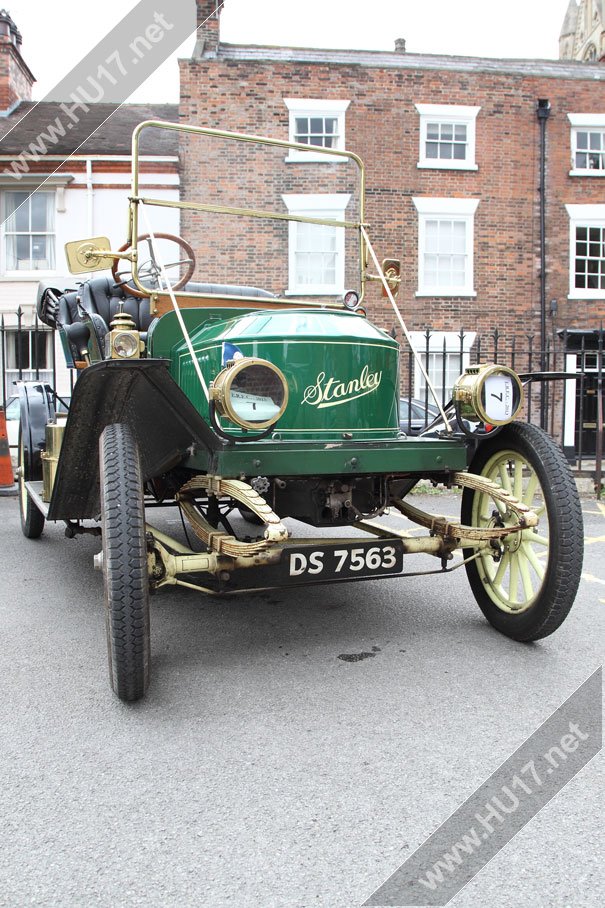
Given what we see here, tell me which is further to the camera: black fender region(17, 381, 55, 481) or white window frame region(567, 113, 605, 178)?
white window frame region(567, 113, 605, 178)

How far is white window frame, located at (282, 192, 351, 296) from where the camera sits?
15.5m

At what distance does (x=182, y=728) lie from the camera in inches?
104

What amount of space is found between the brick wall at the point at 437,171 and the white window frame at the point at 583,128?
0.39 ft

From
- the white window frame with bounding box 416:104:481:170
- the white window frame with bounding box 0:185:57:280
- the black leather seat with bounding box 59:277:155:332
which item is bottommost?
the black leather seat with bounding box 59:277:155:332

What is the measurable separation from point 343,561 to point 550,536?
873 millimetres

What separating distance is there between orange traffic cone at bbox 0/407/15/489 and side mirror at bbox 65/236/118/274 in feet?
16.7

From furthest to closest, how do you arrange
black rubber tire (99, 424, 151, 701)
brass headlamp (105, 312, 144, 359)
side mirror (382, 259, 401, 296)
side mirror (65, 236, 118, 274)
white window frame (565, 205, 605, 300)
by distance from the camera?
white window frame (565, 205, 605, 300) < side mirror (382, 259, 401, 296) < side mirror (65, 236, 118, 274) < brass headlamp (105, 312, 144, 359) < black rubber tire (99, 424, 151, 701)

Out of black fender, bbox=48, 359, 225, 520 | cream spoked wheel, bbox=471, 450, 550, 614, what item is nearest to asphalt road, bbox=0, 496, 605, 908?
cream spoked wheel, bbox=471, 450, 550, 614

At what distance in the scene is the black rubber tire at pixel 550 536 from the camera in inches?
124

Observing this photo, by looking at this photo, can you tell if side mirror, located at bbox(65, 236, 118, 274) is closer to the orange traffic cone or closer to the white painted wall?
the orange traffic cone

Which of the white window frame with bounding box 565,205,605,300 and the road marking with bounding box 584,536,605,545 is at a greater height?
the white window frame with bounding box 565,205,605,300

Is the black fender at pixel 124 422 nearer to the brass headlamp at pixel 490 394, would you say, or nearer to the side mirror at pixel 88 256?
the side mirror at pixel 88 256

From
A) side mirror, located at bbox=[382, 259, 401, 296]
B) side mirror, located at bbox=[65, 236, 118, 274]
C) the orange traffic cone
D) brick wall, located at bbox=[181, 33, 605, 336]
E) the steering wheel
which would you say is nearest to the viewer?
side mirror, located at bbox=[65, 236, 118, 274]

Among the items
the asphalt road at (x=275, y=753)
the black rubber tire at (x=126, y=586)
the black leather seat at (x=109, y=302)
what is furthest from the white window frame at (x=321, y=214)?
the black rubber tire at (x=126, y=586)
